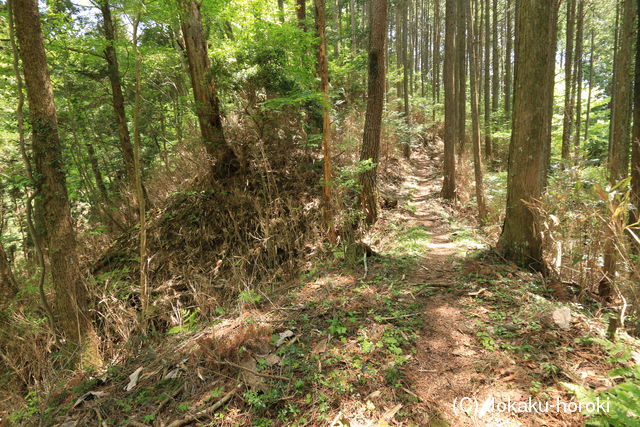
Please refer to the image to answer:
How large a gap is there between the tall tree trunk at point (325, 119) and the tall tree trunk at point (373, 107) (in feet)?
3.00

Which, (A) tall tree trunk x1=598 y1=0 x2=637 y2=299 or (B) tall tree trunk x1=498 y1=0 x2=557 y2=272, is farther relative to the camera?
(A) tall tree trunk x1=598 y1=0 x2=637 y2=299

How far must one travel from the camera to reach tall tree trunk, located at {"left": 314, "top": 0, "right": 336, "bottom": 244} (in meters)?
5.10

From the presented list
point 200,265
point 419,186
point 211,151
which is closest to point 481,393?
point 200,265

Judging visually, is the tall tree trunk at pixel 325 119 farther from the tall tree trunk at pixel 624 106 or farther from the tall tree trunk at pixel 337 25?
the tall tree trunk at pixel 337 25

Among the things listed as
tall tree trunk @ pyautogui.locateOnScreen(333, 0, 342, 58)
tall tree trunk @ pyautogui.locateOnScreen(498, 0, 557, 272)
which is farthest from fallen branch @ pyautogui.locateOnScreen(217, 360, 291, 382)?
tall tree trunk @ pyautogui.locateOnScreen(333, 0, 342, 58)

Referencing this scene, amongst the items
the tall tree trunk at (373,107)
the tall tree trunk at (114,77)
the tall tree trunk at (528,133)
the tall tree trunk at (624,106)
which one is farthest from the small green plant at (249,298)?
the tall tree trunk at (114,77)

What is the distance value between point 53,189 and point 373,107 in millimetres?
5744

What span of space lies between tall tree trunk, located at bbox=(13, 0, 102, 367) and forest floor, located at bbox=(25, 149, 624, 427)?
0.93 metres

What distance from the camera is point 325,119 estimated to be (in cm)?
548

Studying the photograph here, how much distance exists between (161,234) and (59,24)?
459 centimetres

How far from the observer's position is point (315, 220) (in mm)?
6730

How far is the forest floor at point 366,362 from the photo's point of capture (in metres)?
2.30

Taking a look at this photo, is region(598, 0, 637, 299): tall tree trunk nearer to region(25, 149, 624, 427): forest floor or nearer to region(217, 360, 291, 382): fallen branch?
region(25, 149, 624, 427): forest floor

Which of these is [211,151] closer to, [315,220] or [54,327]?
[315,220]
